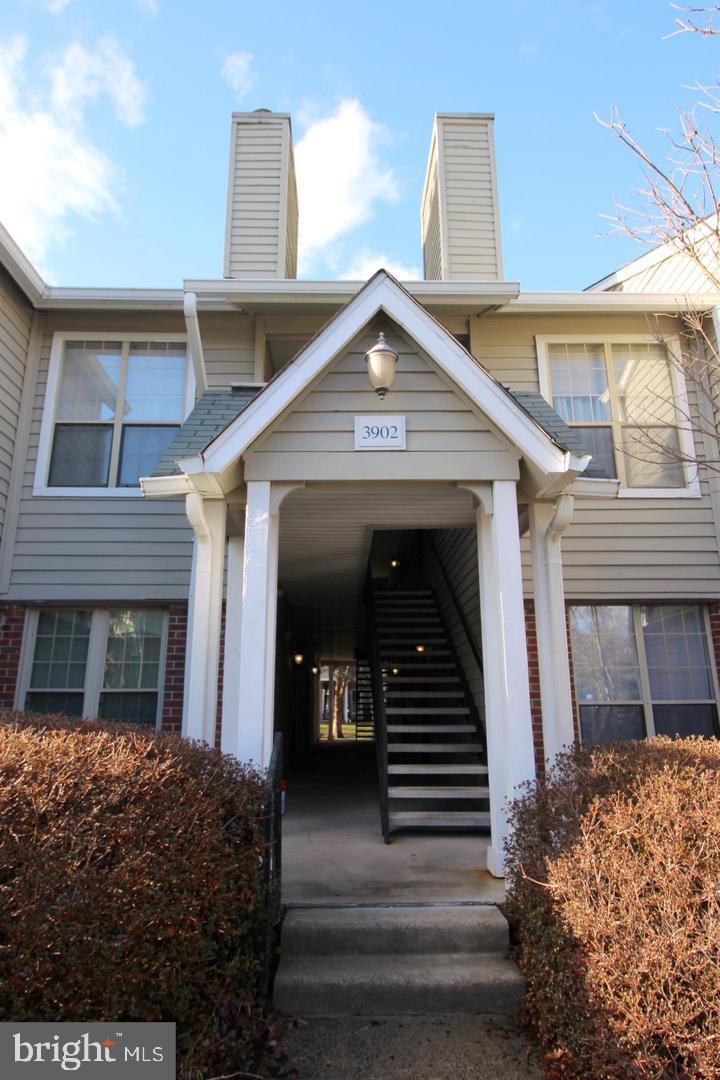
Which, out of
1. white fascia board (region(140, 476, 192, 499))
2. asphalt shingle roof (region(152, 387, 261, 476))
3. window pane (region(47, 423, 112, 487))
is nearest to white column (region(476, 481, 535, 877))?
asphalt shingle roof (region(152, 387, 261, 476))

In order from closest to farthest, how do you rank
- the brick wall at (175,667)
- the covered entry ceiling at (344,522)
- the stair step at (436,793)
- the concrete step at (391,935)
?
the concrete step at (391,935), the covered entry ceiling at (344,522), the stair step at (436,793), the brick wall at (175,667)

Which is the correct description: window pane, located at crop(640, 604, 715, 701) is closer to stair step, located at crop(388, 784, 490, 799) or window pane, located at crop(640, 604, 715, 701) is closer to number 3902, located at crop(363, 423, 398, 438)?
stair step, located at crop(388, 784, 490, 799)

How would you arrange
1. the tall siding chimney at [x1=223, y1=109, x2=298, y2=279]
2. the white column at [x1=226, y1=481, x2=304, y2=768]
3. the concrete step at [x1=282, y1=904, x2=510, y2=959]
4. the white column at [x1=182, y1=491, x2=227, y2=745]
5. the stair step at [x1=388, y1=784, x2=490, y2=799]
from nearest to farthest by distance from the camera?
the concrete step at [x1=282, y1=904, x2=510, y2=959] → the white column at [x1=226, y1=481, x2=304, y2=768] → the white column at [x1=182, y1=491, x2=227, y2=745] → the stair step at [x1=388, y1=784, x2=490, y2=799] → the tall siding chimney at [x1=223, y1=109, x2=298, y2=279]

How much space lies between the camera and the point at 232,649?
4883 mm

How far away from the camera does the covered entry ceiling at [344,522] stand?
5090mm

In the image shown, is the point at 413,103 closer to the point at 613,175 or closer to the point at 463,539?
the point at 613,175

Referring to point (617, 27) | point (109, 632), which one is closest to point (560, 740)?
point (109, 632)

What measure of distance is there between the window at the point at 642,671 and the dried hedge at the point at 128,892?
4543mm

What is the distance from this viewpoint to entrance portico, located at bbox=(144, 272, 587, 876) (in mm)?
4281

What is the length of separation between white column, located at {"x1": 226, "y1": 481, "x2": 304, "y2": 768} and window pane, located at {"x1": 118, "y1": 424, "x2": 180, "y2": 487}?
3.06m

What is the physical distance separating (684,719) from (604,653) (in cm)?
97

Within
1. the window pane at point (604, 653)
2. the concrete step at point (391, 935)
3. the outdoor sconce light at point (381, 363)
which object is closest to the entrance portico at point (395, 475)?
the outdoor sconce light at point (381, 363)

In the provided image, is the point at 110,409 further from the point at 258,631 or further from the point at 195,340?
the point at 258,631

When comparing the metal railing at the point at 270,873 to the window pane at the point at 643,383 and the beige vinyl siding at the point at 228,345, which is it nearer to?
the beige vinyl siding at the point at 228,345
